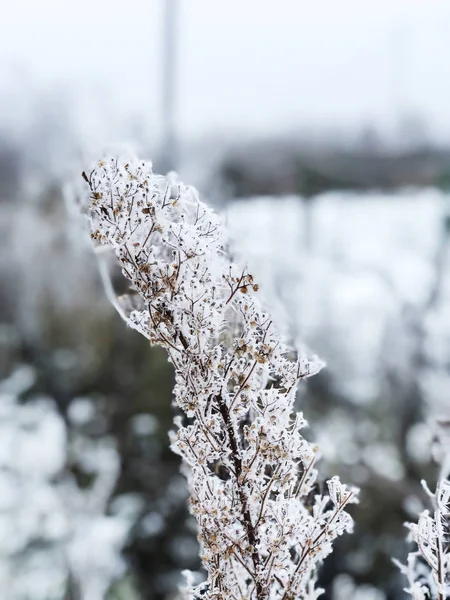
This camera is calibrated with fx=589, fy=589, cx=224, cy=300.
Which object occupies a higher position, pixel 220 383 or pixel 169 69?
pixel 169 69

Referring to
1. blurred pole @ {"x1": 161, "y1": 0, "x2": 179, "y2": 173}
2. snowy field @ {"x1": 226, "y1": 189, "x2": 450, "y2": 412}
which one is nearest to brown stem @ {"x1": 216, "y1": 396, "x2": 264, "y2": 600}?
snowy field @ {"x1": 226, "y1": 189, "x2": 450, "y2": 412}

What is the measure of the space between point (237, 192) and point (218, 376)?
0.85 m

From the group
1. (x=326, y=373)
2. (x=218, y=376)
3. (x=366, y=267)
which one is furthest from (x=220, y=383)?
(x=366, y=267)

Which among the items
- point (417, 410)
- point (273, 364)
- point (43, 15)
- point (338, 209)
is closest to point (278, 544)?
point (273, 364)

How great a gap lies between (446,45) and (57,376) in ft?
3.60

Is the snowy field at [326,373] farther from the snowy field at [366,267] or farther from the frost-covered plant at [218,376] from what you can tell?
the frost-covered plant at [218,376]

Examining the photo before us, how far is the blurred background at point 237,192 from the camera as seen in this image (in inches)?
44.5

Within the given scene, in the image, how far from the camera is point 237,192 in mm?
1093

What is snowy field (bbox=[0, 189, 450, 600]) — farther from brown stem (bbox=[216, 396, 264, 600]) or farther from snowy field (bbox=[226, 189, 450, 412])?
brown stem (bbox=[216, 396, 264, 600])

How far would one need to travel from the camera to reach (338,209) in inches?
48.6

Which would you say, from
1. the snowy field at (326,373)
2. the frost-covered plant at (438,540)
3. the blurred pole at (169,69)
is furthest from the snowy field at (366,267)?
the frost-covered plant at (438,540)

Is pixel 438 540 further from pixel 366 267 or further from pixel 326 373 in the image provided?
pixel 366 267

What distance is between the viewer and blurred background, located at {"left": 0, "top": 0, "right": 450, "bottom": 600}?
1.13 meters

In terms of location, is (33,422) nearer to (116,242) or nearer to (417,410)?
(417,410)
